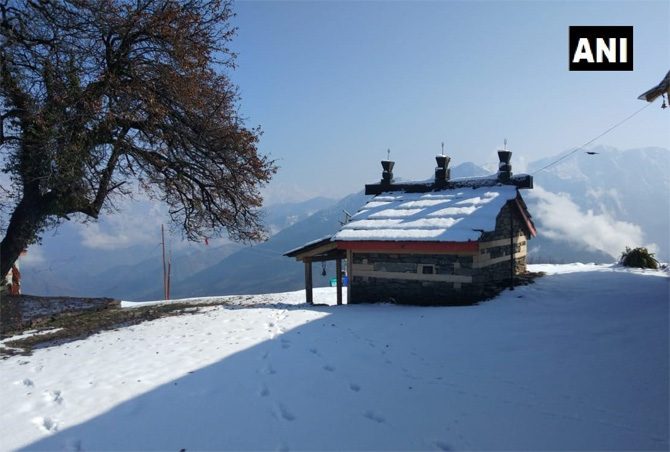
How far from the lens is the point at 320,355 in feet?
25.2

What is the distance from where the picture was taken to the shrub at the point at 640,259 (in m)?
17.5

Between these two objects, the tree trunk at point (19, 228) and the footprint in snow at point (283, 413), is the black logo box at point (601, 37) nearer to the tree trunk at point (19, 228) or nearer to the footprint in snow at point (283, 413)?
the footprint in snow at point (283, 413)

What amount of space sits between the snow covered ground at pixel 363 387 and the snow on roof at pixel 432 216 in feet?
11.8

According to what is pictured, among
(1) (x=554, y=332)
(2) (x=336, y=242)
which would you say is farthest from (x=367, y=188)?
(1) (x=554, y=332)

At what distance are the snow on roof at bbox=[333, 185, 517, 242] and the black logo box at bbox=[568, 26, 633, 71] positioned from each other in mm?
5260

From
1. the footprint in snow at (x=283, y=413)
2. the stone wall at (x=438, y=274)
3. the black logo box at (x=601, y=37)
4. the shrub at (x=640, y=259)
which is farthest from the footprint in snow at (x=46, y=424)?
the shrub at (x=640, y=259)

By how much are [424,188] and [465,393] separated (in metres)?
12.8

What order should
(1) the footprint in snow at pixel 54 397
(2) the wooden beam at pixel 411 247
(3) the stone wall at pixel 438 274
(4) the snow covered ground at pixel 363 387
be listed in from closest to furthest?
(4) the snow covered ground at pixel 363 387 → (1) the footprint in snow at pixel 54 397 → (2) the wooden beam at pixel 411 247 → (3) the stone wall at pixel 438 274

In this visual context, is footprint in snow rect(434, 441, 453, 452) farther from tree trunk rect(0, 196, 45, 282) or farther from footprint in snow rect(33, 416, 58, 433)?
tree trunk rect(0, 196, 45, 282)

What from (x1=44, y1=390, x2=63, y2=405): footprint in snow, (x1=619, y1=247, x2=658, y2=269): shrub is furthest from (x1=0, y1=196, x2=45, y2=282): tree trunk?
(x1=619, y1=247, x2=658, y2=269): shrub

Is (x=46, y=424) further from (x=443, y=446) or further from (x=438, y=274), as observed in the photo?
(x=438, y=274)

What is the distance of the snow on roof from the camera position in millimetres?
12969

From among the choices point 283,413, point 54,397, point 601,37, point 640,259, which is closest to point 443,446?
point 283,413

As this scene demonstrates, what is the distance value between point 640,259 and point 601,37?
12.8 meters
